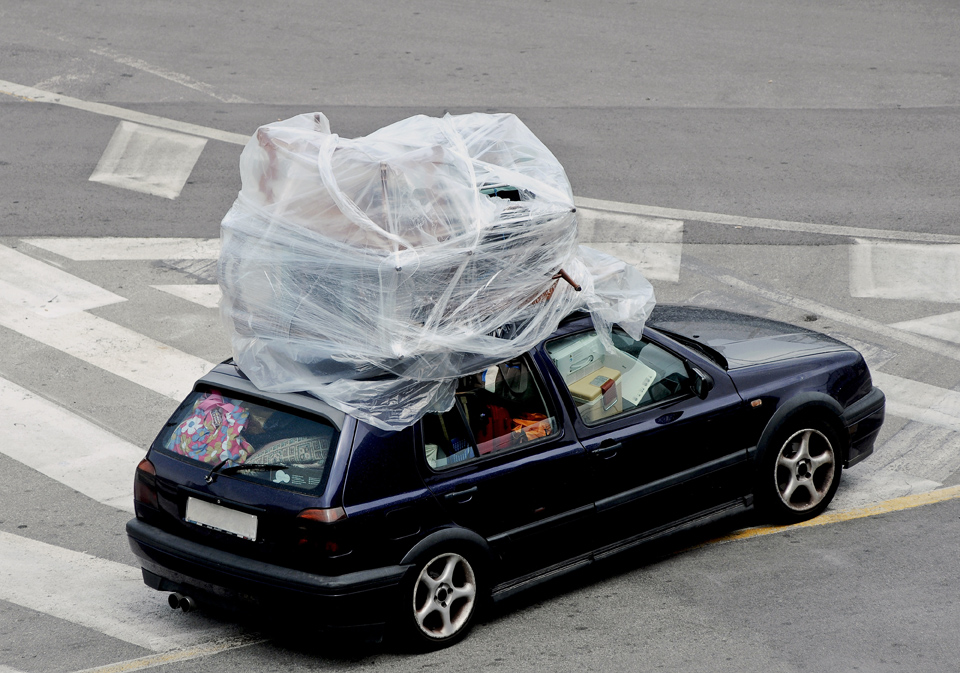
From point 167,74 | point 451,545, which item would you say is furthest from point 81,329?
point 167,74

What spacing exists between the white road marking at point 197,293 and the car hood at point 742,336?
14.2 ft

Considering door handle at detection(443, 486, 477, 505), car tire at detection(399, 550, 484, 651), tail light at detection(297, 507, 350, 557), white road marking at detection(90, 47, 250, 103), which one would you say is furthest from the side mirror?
white road marking at detection(90, 47, 250, 103)

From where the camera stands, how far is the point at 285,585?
5285 mm

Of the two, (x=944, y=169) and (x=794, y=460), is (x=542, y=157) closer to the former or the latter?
(x=794, y=460)

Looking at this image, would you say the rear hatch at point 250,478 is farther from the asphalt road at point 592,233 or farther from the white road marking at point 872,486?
the white road marking at point 872,486

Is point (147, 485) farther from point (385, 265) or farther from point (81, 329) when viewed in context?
point (81, 329)

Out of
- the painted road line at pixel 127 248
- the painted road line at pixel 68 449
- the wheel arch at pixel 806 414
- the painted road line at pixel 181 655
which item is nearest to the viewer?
the painted road line at pixel 181 655

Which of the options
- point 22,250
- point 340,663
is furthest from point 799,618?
point 22,250

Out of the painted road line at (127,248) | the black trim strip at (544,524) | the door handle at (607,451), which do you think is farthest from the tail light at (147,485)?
the painted road line at (127,248)

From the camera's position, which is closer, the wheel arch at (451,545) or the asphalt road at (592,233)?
the wheel arch at (451,545)

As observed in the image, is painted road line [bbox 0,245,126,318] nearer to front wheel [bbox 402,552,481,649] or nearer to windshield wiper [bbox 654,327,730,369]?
windshield wiper [bbox 654,327,730,369]

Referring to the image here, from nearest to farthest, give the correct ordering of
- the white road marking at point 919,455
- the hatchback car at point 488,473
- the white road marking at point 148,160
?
1. the hatchback car at point 488,473
2. the white road marking at point 919,455
3. the white road marking at point 148,160

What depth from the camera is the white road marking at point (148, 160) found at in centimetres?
1269

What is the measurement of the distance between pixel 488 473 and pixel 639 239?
6202mm
